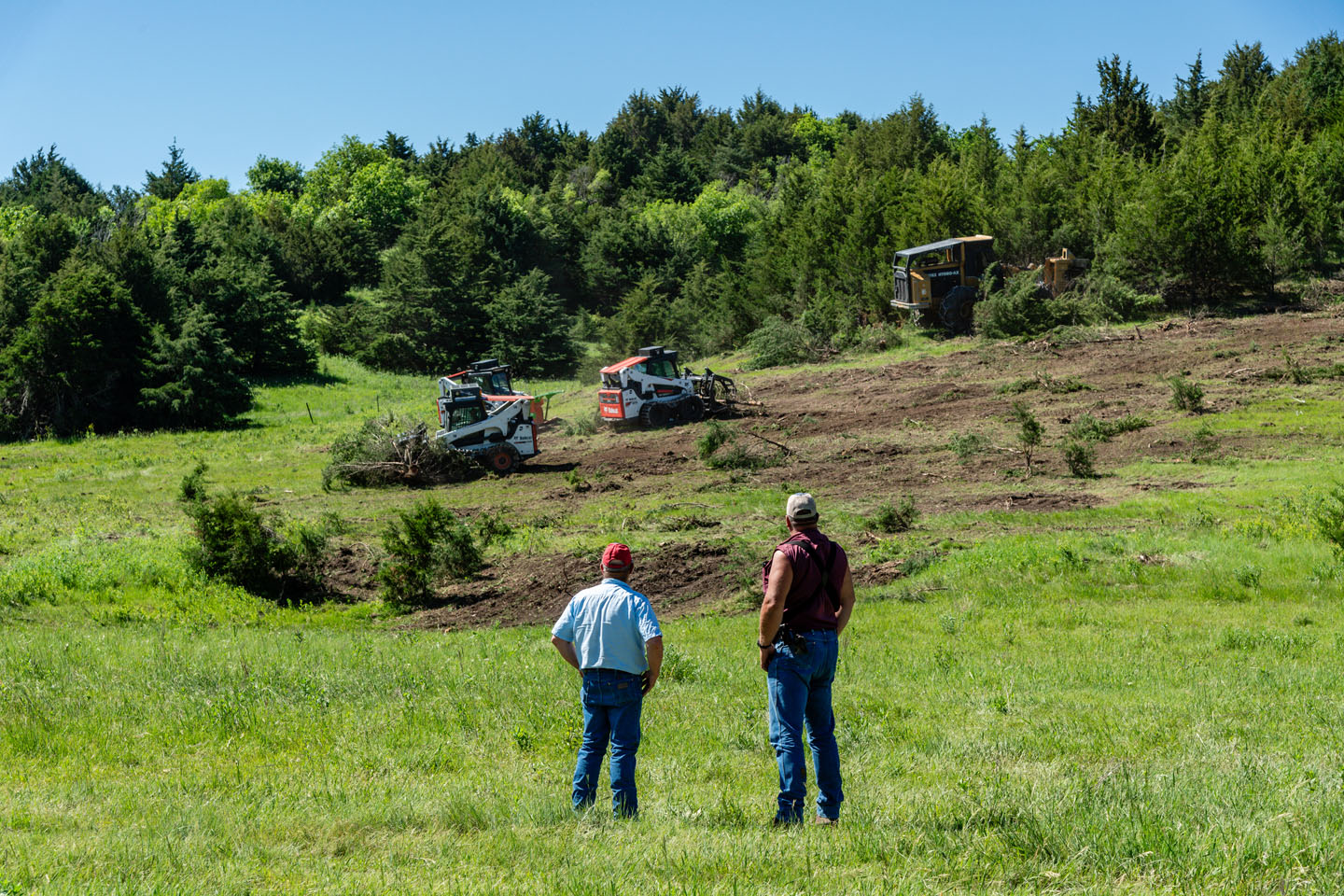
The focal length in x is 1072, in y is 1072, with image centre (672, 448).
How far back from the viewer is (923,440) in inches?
1059

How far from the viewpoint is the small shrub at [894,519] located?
18.5m

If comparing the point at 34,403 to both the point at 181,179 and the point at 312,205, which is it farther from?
the point at 181,179

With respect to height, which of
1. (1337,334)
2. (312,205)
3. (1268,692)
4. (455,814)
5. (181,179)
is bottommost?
(1268,692)

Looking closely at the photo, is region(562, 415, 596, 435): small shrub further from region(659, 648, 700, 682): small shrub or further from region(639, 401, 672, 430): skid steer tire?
region(659, 648, 700, 682): small shrub

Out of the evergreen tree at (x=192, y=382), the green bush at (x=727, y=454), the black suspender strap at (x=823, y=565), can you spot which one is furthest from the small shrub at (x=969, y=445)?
the evergreen tree at (x=192, y=382)

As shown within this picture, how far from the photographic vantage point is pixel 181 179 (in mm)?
106938

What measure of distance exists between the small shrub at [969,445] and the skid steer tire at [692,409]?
32.5 feet

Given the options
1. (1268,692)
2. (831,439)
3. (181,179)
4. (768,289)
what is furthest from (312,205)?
(1268,692)

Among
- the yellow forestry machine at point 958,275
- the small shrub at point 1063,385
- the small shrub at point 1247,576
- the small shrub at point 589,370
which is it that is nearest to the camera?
the small shrub at point 1247,576

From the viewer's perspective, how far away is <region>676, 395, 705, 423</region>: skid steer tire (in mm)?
32844

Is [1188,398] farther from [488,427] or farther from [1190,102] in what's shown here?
[1190,102]

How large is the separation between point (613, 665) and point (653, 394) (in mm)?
26657

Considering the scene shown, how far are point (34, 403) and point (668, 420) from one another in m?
26.9

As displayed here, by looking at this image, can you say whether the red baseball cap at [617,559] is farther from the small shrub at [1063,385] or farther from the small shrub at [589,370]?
the small shrub at [589,370]
